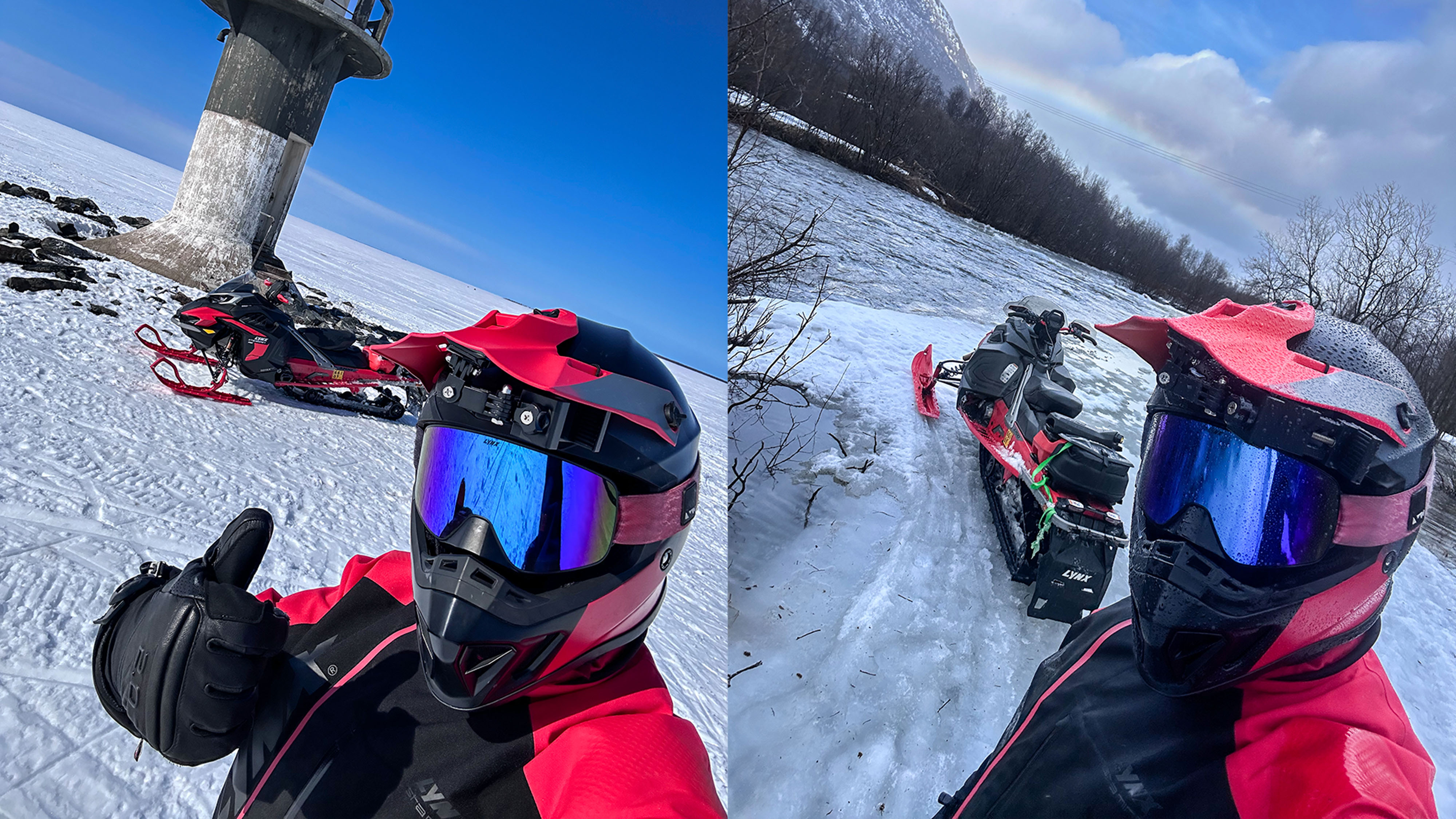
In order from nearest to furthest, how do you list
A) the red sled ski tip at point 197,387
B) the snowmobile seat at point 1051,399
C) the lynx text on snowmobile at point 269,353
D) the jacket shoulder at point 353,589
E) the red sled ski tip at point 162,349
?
the jacket shoulder at point 353,589 < the snowmobile seat at point 1051,399 < the red sled ski tip at point 197,387 < the red sled ski tip at point 162,349 < the lynx text on snowmobile at point 269,353

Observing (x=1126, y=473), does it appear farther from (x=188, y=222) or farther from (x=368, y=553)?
(x=188, y=222)

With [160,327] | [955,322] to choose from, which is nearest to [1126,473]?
[955,322]

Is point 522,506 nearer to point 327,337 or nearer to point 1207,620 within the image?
point 1207,620

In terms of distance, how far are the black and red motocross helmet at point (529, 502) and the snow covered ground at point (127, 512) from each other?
45.4 inches

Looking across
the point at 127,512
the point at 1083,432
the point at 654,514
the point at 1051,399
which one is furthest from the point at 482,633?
the point at 1051,399

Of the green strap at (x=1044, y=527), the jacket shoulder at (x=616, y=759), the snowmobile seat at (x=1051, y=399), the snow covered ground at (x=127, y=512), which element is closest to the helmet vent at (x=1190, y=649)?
the jacket shoulder at (x=616, y=759)

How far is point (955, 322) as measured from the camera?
16.4 ft

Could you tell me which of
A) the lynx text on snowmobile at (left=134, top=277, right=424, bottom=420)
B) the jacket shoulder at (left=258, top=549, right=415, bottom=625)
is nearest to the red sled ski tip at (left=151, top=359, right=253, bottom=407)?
the lynx text on snowmobile at (left=134, top=277, right=424, bottom=420)

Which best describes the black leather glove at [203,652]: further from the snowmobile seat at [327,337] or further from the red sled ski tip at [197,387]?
the snowmobile seat at [327,337]

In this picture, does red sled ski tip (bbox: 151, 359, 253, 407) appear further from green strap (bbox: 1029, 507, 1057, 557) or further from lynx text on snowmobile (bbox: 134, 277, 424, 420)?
green strap (bbox: 1029, 507, 1057, 557)

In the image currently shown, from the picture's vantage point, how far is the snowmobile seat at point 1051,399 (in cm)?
347

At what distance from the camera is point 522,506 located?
1.06 metres

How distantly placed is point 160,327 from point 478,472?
516 centimetres

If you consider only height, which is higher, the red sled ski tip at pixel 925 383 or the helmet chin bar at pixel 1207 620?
the red sled ski tip at pixel 925 383
